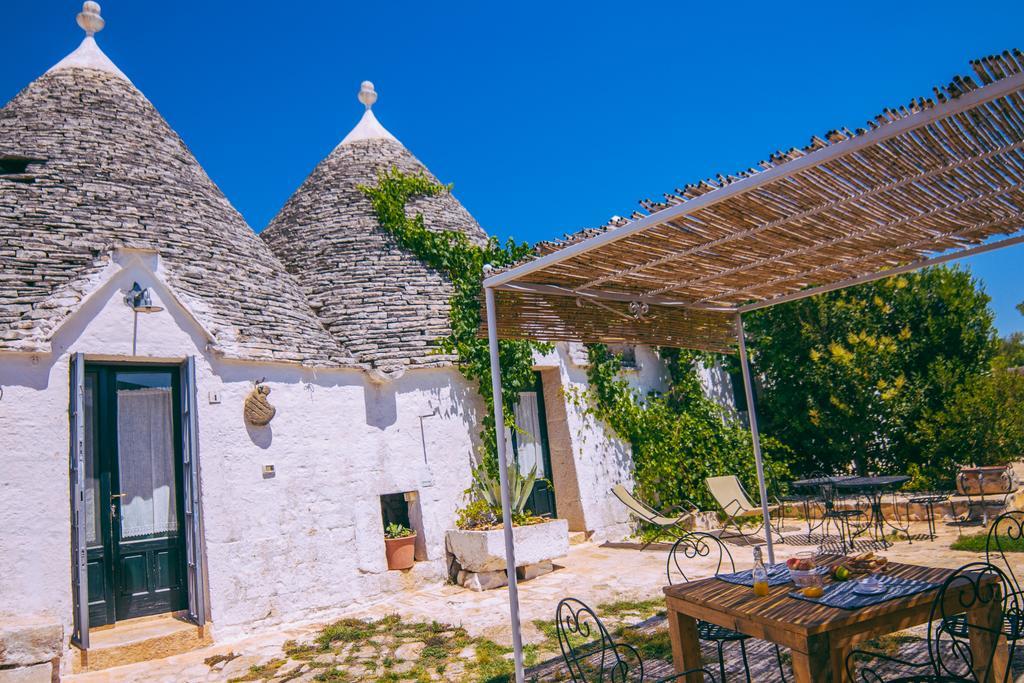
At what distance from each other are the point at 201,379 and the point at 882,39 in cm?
884

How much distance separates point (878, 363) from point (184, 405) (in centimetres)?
1137

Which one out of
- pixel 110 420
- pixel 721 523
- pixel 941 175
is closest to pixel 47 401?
pixel 110 420

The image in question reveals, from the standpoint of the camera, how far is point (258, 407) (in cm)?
808

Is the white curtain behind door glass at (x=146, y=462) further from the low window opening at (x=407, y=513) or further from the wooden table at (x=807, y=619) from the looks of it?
the wooden table at (x=807, y=619)

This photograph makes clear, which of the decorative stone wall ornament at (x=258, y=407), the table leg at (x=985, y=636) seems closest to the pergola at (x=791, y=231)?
the table leg at (x=985, y=636)

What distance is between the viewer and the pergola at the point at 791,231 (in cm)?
331

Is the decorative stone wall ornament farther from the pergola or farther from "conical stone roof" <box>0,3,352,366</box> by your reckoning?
the pergola

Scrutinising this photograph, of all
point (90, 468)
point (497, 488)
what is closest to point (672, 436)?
point (497, 488)

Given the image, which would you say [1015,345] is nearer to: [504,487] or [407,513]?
[407,513]

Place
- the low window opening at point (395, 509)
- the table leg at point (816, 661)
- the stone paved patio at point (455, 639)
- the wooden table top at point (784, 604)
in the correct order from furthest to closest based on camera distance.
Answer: the low window opening at point (395, 509), the stone paved patio at point (455, 639), the wooden table top at point (784, 604), the table leg at point (816, 661)

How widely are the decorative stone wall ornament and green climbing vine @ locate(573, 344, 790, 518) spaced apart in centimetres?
512

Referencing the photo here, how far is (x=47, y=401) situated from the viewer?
682cm

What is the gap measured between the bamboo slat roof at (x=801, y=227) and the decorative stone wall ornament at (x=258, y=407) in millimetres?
4198

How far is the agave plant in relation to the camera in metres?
9.55
